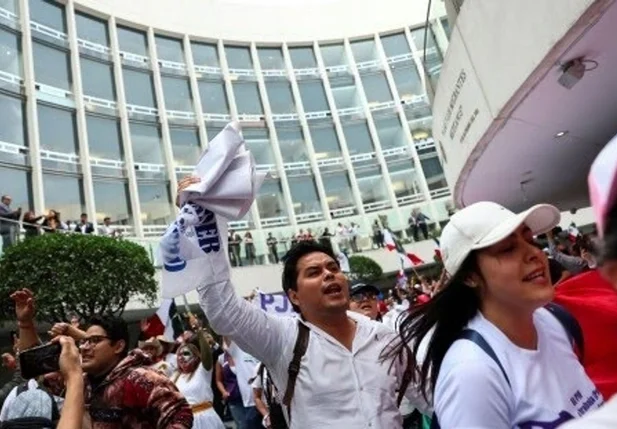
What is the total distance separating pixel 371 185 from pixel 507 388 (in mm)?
33830

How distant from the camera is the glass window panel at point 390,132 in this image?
36281mm

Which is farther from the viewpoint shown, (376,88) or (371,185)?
(376,88)

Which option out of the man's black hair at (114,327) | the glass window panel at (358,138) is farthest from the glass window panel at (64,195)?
the man's black hair at (114,327)

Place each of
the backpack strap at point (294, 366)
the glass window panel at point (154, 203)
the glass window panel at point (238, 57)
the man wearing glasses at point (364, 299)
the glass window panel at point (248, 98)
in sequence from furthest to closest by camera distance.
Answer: the glass window panel at point (238, 57) → the glass window panel at point (248, 98) → the glass window panel at point (154, 203) → the man wearing glasses at point (364, 299) → the backpack strap at point (294, 366)

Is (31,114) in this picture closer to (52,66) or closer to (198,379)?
(52,66)

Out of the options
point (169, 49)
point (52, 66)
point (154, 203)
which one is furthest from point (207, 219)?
point (169, 49)

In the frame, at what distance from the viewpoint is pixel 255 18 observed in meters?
35.9

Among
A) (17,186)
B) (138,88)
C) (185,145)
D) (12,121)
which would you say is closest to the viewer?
(17,186)

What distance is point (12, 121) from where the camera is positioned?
2419cm

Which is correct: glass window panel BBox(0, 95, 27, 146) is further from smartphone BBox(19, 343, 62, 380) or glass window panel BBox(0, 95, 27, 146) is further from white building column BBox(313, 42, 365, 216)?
smartphone BBox(19, 343, 62, 380)

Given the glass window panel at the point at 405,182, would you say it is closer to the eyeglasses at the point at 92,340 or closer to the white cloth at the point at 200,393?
the white cloth at the point at 200,393

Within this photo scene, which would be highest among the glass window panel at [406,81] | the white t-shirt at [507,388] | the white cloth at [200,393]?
the glass window panel at [406,81]

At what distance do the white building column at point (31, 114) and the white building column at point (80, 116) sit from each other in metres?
2.13

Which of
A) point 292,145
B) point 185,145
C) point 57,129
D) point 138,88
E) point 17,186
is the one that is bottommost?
point 17,186
